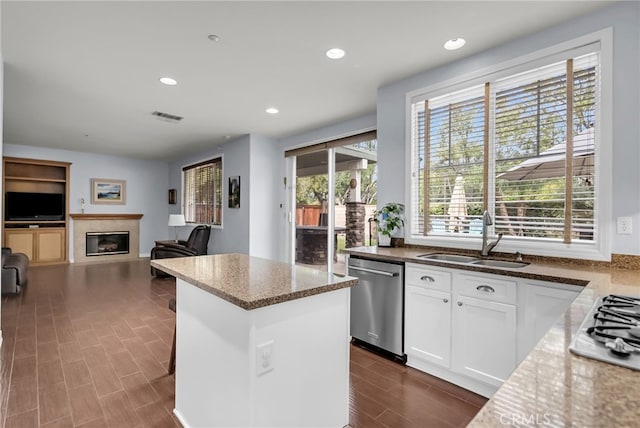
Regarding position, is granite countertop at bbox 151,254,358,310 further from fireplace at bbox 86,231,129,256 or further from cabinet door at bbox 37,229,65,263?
fireplace at bbox 86,231,129,256

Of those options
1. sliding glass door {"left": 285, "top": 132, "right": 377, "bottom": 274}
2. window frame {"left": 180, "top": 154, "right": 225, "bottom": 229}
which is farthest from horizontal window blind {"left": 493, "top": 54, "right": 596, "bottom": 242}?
window frame {"left": 180, "top": 154, "right": 225, "bottom": 229}

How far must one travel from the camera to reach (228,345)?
1474mm

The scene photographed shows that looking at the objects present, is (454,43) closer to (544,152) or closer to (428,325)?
(544,152)

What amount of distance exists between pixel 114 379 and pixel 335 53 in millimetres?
3117

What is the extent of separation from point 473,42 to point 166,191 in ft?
27.2

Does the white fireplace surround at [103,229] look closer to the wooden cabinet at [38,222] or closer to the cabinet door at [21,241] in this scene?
the wooden cabinet at [38,222]

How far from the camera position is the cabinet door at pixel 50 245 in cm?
694

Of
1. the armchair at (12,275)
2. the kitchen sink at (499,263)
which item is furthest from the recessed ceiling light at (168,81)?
the armchair at (12,275)

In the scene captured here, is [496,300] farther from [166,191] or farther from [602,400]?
[166,191]

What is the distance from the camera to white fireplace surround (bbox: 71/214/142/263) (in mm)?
7418

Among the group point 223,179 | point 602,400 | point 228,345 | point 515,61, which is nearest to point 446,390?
point 228,345

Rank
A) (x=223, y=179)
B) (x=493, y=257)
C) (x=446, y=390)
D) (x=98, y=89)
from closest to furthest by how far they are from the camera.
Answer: (x=446, y=390), (x=493, y=257), (x=98, y=89), (x=223, y=179)

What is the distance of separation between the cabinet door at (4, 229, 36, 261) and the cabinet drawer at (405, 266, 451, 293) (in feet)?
26.4

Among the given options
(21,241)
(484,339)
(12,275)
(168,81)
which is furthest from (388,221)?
(21,241)
